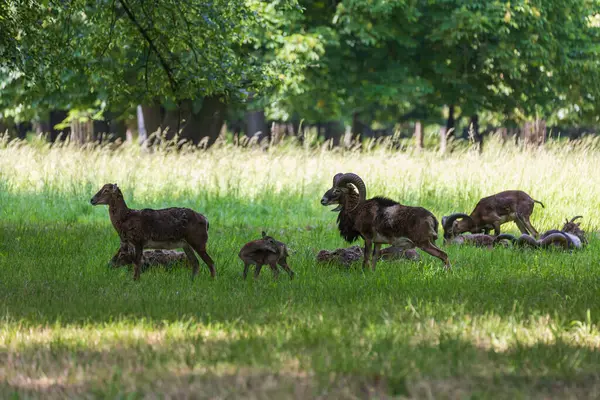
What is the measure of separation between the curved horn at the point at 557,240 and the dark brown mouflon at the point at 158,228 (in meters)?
5.23

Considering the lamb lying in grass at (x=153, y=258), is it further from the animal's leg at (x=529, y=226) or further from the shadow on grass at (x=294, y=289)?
the animal's leg at (x=529, y=226)

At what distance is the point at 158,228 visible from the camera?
1033 cm

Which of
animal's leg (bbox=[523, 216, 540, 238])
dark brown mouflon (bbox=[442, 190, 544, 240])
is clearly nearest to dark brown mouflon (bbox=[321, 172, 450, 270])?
dark brown mouflon (bbox=[442, 190, 544, 240])

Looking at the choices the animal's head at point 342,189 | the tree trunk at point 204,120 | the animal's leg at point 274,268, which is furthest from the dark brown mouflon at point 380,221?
the tree trunk at point 204,120

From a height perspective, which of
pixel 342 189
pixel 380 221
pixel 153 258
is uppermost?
pixel 342 189

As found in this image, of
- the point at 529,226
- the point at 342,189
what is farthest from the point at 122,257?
the point at 529,226

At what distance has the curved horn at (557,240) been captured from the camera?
13.1 m

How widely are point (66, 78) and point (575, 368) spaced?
22943 millimetres

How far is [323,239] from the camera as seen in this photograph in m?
14.9

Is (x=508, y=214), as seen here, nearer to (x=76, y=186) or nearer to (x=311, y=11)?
(x=76, y=186)

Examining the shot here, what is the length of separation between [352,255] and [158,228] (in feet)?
8.74

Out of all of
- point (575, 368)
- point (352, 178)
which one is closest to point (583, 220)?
point (352, 178)

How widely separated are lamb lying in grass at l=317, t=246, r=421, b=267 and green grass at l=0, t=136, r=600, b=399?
0.22 meters

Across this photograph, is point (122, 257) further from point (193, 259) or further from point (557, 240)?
point (557, 240)
